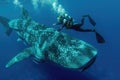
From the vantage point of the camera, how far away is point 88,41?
584 inches

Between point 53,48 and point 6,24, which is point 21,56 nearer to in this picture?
point 53,48

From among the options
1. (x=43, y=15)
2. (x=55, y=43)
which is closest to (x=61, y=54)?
(x=55, y=43)

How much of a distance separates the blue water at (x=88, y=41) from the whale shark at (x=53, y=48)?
2.10 feet

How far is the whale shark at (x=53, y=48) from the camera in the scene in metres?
11.2

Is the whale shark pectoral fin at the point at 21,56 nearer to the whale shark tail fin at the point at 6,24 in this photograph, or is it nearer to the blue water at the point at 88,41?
the blue water at the point at 88,41

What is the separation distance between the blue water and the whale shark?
64 centimetres

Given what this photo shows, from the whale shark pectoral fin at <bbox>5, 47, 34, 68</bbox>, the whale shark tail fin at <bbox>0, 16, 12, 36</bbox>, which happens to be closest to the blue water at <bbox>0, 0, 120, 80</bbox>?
the whale shark tail fin at <bbox>0, 16, 12, 36</bbox>

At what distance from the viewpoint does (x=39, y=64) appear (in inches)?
548

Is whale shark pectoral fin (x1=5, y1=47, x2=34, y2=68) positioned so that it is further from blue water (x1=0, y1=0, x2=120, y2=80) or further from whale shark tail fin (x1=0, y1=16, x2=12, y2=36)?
whale shark tail fin (x1=0, y1=16, x2=12, y2=36)

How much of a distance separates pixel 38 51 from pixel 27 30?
6.82 ft

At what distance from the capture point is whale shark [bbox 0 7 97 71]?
11.2 meters

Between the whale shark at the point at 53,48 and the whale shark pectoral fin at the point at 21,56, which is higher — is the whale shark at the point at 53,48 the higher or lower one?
the higher one

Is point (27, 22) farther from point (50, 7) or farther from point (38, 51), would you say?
point (50, 7)

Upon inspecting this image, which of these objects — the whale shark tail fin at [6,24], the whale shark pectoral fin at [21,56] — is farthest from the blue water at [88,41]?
the whale shark pectoral fin at [21,56]
